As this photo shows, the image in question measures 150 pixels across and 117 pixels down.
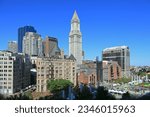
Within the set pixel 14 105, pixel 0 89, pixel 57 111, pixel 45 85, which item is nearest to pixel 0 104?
pixel 14 105

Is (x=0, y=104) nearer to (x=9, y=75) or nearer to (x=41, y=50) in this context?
(x=9, y=75)

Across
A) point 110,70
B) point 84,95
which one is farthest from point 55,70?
point 110,70

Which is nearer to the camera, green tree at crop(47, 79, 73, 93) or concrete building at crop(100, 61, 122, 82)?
green tree at crop(47, 79, 73, 93)

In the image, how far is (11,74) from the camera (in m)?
8.03

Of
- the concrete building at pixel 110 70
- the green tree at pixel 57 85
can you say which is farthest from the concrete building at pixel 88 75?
the green tree at pixel 57 85

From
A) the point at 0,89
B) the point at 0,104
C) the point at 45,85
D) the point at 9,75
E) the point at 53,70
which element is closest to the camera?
the point at 0,104

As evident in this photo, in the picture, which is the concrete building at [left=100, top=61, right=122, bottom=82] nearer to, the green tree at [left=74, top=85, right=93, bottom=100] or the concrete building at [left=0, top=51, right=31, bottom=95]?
the concrete building at [left=0, top=51, right=31, bottom=95]

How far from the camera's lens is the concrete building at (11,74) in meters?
7.62

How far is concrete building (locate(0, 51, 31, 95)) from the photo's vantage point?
7.62 metres

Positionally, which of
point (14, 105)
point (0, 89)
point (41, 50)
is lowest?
point (0, 89)

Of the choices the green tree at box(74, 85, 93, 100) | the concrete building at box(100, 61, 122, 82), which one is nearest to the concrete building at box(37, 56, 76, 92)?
the green tree at box(74, 85, 93, 100)

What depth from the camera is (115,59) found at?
11.3 meters

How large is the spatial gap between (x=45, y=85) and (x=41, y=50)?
4084mm

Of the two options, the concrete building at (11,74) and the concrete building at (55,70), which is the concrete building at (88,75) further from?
the concrete building at (11,74)
